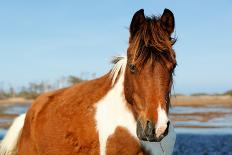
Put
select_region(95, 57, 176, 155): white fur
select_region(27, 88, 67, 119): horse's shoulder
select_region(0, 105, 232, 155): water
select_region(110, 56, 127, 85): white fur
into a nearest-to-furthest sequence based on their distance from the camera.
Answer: select_region(95, 57, 176, 155): white fur, select_region(110, 56, 127, 85): white fur, select_region(27, 88, 67, 119): horse's shoulder, select_region(0, 105, 232, 155): water

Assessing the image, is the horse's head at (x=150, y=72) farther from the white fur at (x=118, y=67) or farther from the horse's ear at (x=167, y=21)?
the white fur at (x=118, y=67)

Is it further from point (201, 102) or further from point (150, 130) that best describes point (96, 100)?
point (201, 102)

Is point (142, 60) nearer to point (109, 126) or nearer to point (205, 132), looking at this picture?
point (109, 126)

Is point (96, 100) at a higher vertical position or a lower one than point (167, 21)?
lower

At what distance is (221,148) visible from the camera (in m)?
24.0

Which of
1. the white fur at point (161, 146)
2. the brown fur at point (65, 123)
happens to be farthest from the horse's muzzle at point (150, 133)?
the brown fur at point (65, 123)

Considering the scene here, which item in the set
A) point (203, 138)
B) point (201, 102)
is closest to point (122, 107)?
point (203, 138)

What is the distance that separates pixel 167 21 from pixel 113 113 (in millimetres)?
1103

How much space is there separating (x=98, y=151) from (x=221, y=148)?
20702 mm

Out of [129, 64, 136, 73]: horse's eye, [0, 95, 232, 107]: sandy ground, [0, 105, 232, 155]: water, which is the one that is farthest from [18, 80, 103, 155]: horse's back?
[0, 95, 232, 107]: sandy ground

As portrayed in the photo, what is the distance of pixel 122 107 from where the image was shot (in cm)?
448

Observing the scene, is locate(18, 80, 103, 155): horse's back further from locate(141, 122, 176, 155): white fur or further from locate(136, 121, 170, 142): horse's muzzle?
locate(136, 121, 170, 142): horse's muzzle

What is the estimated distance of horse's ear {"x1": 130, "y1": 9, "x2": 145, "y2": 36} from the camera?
4176mm

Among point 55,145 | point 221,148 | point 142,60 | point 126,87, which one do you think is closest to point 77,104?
point 55,145
